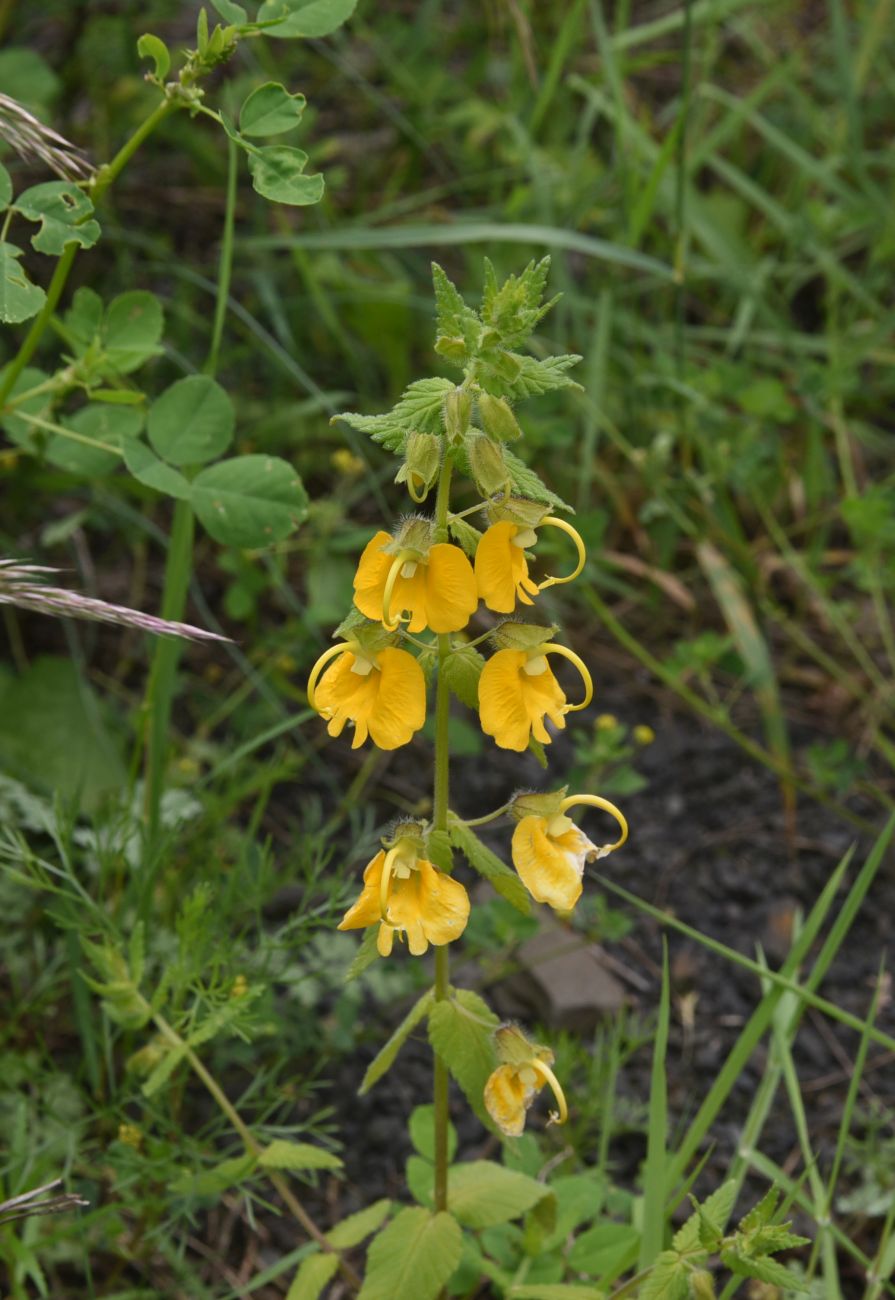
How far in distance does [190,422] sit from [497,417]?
790 mm

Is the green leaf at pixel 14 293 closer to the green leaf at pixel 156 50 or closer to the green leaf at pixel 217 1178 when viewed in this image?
the green leaf at pixel 156 50

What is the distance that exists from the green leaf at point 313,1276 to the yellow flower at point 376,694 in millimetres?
728

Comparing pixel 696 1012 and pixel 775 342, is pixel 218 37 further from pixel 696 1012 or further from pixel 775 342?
pixel 775 342

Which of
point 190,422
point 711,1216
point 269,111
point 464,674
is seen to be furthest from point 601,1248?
point 269,111

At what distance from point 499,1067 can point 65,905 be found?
744 mm

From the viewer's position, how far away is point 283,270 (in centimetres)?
311

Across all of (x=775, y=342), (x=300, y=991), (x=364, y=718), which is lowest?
(x=300, y=991)

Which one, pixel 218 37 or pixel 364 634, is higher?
pixel 218 37

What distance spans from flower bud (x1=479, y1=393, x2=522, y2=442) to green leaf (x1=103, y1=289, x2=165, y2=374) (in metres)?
0.80

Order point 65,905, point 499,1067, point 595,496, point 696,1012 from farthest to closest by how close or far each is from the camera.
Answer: point 595,496 < point 696,1012 < point 65,905 < point 499,1067

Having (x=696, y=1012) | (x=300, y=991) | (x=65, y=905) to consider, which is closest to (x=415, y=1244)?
(x=300, y=991)

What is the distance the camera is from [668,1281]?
1.42 m

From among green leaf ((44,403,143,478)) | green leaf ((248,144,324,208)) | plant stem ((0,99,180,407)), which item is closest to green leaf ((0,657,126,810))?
green leaf ((44,403,143,478))

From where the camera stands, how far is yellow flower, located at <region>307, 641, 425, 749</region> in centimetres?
135
